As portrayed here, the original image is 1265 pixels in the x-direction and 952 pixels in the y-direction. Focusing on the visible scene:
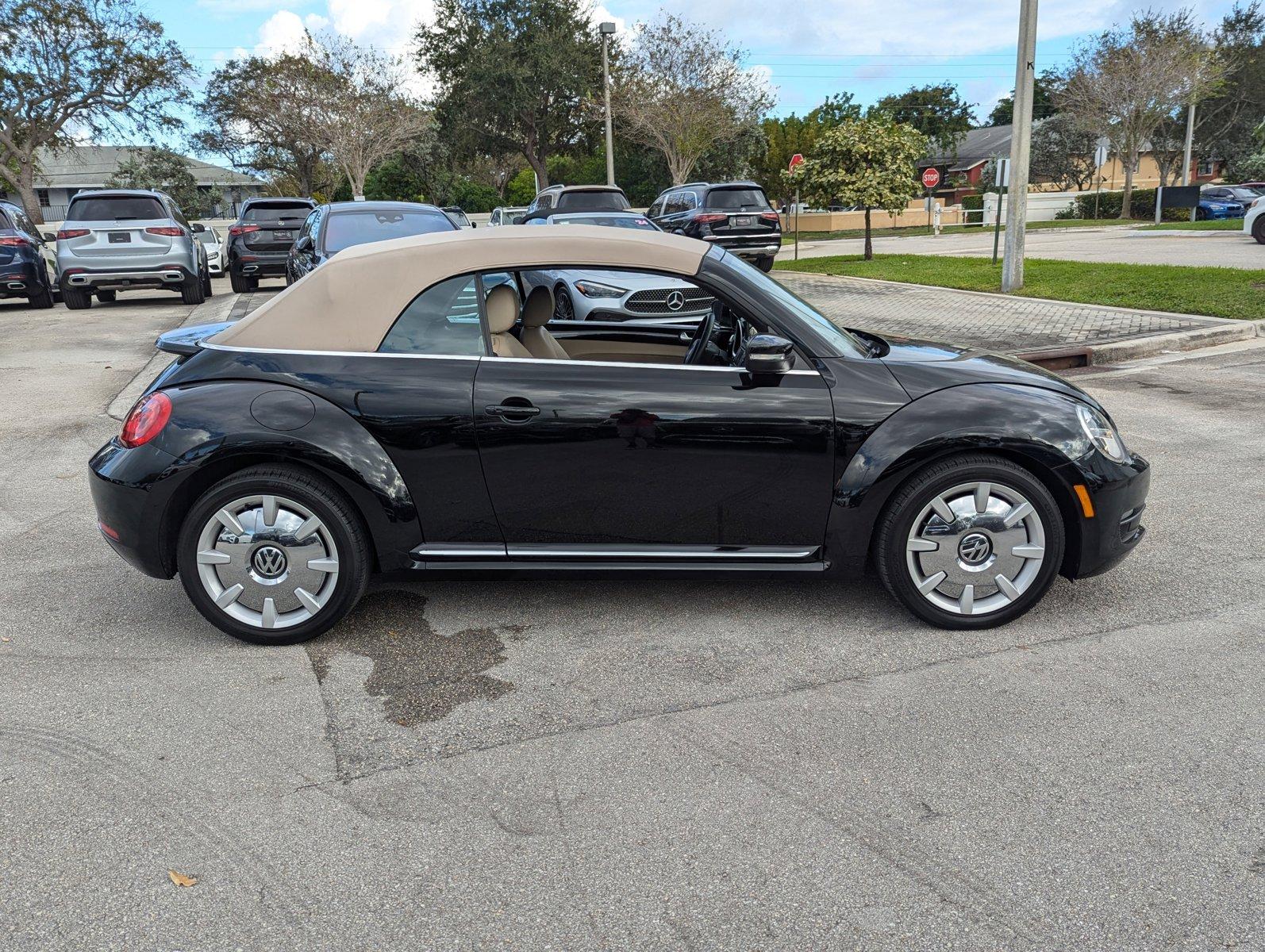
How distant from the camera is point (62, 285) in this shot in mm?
15352

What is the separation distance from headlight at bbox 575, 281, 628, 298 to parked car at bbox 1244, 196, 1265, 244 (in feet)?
73.0

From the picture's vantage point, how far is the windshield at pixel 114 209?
15.7m

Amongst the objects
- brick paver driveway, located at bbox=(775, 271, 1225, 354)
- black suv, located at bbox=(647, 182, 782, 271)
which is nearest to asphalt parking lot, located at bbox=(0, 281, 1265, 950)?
brick paver driveway, located at bbox=(775, 271, 1225, 354)

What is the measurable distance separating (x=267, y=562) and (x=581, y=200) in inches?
688

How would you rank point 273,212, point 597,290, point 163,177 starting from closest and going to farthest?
point 597,290
point 273,212
point 163,177

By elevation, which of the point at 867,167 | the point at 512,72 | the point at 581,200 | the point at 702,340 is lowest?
the point at 702,340

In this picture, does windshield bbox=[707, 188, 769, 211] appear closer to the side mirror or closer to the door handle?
the side mirror

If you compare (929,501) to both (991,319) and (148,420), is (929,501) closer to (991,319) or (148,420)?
(148,420)

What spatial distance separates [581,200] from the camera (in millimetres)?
20375

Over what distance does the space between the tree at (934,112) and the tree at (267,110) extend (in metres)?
52.3

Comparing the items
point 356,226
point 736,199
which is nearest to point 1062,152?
point 736,199

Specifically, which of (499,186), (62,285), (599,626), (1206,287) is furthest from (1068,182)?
(599,626)

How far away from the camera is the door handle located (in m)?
3.87

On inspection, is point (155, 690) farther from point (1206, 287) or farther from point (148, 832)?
point (1206, 287)
